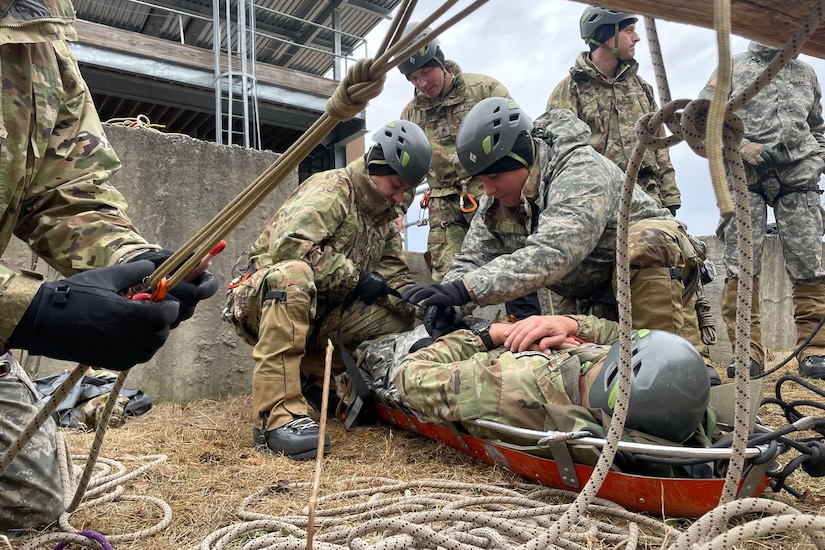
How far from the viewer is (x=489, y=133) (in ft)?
10.1

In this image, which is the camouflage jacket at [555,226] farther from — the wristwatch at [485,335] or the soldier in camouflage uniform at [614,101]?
the soldier in camouflage uniform at [614,101]

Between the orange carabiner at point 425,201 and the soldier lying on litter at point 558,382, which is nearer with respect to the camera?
the soldier lying on litter at point 558,382

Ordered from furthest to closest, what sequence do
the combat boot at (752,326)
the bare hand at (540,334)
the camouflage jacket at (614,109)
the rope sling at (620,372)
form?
the camouflage jacket at (614,109) → the combat boot at (752,326) → the bare hand at (540,334) → the rope sling at (620,372)

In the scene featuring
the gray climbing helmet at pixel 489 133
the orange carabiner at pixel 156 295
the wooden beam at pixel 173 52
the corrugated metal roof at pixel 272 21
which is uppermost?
the corrugated metal roof at pixel 272 21

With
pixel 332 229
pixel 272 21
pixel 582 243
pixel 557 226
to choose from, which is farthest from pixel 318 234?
pixel 272 21

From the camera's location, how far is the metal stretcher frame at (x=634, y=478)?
1618 millimetres

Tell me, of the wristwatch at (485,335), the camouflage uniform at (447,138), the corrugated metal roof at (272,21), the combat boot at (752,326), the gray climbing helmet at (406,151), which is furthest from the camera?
the corrugated metal roof at (272,21)

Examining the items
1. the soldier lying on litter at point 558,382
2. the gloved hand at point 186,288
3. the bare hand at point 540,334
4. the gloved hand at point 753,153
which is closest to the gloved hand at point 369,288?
the soldier lying on litter at point 558,382

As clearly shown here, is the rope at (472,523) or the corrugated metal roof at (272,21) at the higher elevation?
the corrugated metal roof at (272,21)

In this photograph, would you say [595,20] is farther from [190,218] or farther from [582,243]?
[190,218]

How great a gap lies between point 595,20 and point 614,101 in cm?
59

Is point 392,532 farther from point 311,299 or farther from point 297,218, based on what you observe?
point 297,218

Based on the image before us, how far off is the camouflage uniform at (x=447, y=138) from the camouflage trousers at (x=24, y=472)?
3007 mm

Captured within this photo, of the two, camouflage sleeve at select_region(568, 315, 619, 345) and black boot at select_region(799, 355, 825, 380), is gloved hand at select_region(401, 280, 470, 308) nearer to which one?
camouflage sleeve at select_region(568, 315, 619, 345)
